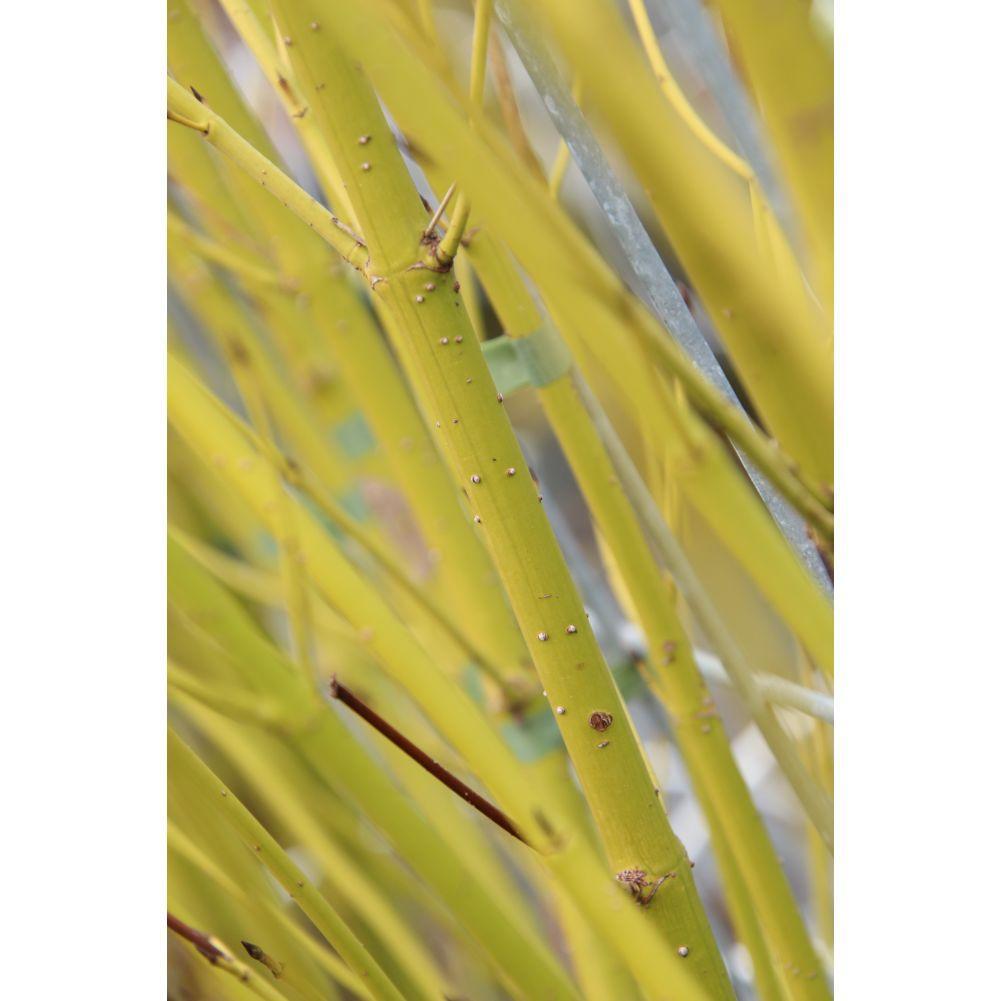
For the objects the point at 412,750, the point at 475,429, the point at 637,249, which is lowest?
the point at 412,750

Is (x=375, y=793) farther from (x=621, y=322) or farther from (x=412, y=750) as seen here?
(x=621, y=322)

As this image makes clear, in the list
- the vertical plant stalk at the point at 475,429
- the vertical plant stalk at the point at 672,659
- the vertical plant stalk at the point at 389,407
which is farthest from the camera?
the vertical plant stalk at the point at 389,407

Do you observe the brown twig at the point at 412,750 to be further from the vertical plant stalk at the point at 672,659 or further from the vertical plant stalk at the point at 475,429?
the vertical plant stalk at the point at 672,659

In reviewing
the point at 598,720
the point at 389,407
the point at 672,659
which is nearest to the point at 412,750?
the point at 598,720

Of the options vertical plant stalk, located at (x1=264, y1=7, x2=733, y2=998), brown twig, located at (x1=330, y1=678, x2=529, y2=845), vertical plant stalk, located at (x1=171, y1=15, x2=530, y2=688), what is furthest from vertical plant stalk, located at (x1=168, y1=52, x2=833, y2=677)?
vertical plant stalk, located at (x1=171, y1=15, x2=530, y2=688)

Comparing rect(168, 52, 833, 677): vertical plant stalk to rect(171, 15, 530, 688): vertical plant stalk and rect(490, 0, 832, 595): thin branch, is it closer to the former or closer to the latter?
rect(490, 0, 832, 595): thin branch

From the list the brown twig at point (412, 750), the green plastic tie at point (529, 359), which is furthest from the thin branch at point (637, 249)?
the brown twig at point (412, 750)
